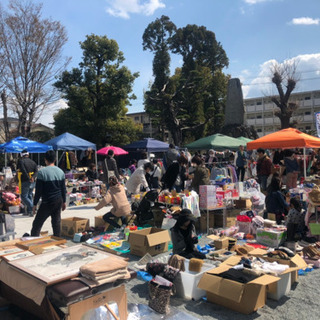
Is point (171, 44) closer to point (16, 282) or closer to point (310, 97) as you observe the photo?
point (310, 97)

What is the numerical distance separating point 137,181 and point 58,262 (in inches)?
191

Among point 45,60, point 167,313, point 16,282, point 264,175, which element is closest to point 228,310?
point 167,313

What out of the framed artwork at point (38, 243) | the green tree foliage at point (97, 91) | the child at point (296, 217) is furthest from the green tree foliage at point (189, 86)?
the framed artwork at point (38, 243)

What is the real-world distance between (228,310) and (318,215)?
3374 millimetres

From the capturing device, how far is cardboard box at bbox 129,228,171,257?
507 cm

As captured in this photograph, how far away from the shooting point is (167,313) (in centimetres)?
326

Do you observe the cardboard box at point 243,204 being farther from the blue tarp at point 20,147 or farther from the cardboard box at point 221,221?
the blue tarp at point 20,147

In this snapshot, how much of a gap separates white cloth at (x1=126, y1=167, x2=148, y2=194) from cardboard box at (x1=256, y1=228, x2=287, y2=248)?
302 cm

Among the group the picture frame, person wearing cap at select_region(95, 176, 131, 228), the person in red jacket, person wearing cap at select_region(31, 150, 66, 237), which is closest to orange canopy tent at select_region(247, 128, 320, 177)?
the person in red jacket

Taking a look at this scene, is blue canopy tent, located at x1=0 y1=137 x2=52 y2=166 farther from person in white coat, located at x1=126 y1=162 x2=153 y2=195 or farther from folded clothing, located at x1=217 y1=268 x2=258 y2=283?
folded clothing, located at x1=217 y1=268 x2=258 y2=283

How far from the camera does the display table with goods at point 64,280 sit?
2438 millimetres

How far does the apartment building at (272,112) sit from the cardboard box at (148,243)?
43.3 m

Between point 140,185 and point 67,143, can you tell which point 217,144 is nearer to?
point 67,143

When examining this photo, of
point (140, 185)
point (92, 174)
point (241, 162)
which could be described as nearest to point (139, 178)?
point (140, 185)
